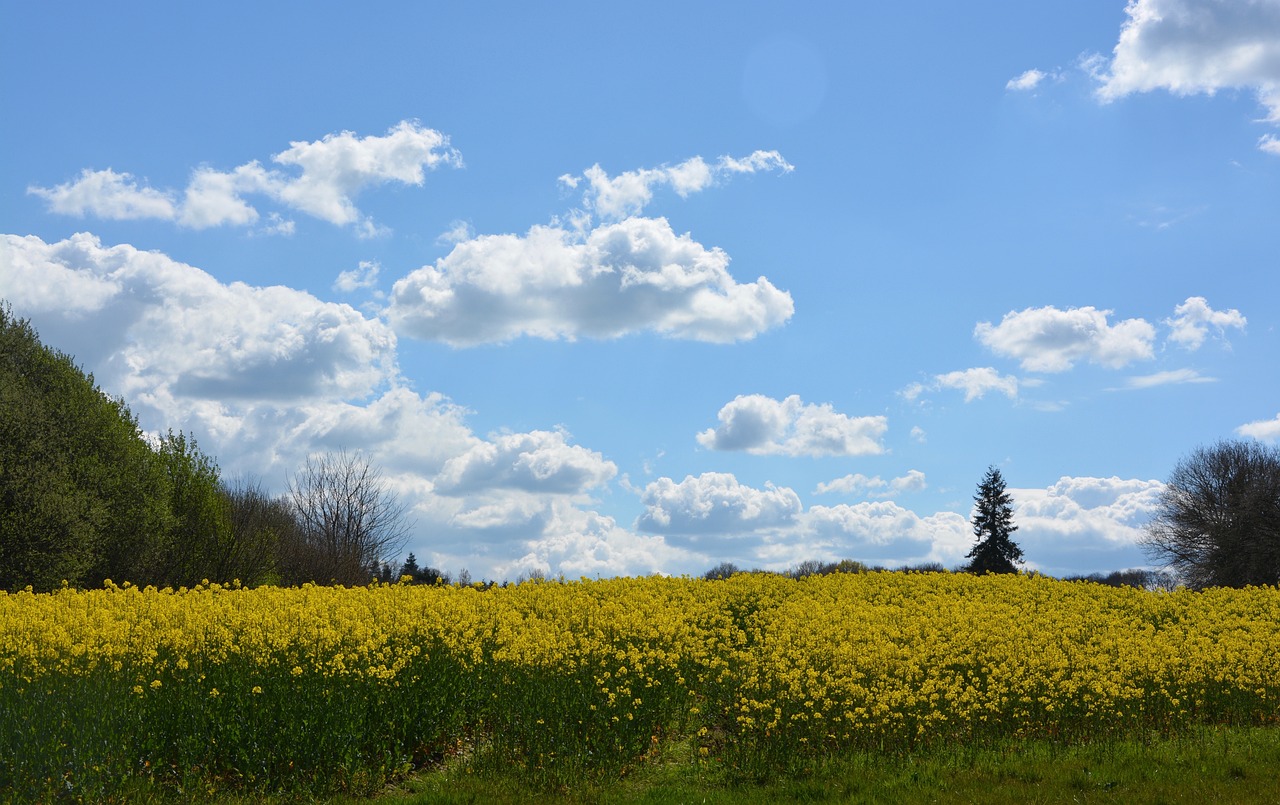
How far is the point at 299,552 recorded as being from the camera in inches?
1331

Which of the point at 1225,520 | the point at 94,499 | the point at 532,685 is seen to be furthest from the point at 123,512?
the point at 1225,520

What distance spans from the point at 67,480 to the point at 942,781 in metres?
22.9

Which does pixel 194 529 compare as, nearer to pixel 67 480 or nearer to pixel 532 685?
pixel 67 480

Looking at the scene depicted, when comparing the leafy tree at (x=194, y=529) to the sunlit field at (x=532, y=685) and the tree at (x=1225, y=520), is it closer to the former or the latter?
the sunlit field at (x=532, y=685)

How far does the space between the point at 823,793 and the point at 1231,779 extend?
15.5 ft

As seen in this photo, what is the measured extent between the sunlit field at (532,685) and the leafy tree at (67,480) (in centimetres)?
855

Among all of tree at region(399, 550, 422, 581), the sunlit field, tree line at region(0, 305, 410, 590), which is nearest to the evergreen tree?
tree at region(399, 550, 422, 581)

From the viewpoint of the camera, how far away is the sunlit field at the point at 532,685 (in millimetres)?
9125

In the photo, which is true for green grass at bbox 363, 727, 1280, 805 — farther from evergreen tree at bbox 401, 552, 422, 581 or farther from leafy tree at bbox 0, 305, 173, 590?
evergreen tree at bbox 401, 552, 422, 581

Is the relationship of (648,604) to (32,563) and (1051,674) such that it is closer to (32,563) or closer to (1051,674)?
(1051,674)

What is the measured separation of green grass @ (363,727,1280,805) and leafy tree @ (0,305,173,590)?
58.8 ft

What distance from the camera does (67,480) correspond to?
23969 millimetres

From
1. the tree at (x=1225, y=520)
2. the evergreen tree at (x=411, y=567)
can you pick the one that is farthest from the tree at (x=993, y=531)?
the evergreen tree at (x=411, y=567)

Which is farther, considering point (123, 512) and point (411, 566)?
point (411, 566)
